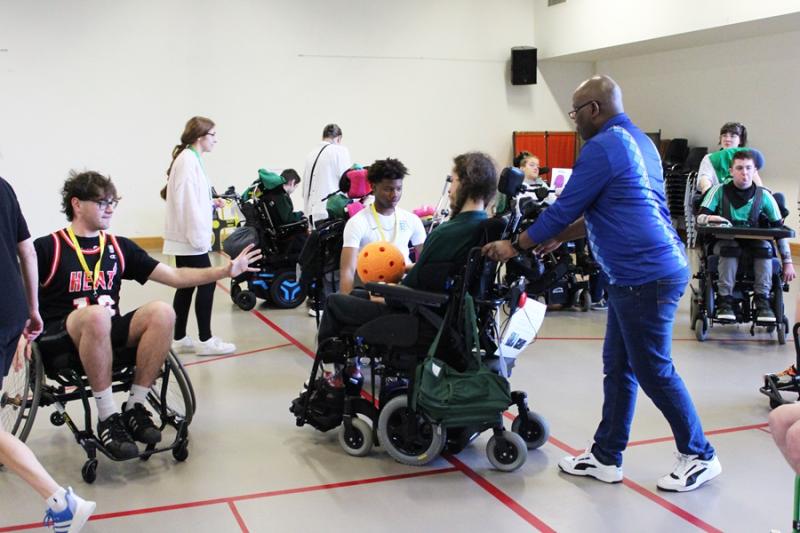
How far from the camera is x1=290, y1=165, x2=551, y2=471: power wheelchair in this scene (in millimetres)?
3225

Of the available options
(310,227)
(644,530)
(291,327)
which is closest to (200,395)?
(291,327)

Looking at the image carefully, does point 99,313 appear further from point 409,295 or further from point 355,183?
point 355,183

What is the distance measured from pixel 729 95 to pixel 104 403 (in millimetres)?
8840

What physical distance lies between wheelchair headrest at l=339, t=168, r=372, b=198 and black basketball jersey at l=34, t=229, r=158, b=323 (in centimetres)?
180

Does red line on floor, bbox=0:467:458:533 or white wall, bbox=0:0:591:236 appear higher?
white wall, bbox=0:0:591:236

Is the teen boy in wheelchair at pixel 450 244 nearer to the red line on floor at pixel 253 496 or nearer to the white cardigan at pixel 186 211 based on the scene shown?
the red line on floor at pixel 253 496

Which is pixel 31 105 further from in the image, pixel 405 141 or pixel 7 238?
pixel 7 238

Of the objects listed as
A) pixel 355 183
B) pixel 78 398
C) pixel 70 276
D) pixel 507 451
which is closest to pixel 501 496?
pixel 507 451

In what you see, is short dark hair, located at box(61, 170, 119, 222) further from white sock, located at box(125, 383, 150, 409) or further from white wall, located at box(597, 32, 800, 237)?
white wall, located at box(597, 32, 800, 237)

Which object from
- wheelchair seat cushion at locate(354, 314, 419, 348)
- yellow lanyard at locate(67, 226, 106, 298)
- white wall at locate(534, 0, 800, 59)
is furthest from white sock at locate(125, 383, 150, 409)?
white wall at locate(534, 0, 800, 59)

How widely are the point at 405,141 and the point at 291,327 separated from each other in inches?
245

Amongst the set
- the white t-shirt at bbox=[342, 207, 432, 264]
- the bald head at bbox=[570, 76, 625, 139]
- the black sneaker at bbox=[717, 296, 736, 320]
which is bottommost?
the black sneaker at bbox=[717, 296, 736, 320]

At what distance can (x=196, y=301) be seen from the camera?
509 cm

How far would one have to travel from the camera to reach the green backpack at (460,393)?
3.08m
